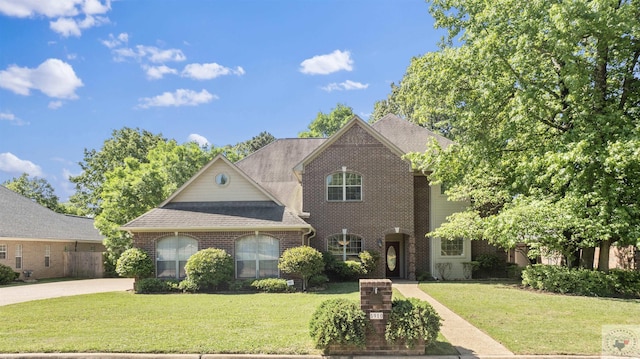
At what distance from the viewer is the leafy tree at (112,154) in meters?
47.8

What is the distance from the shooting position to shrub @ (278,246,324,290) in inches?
655

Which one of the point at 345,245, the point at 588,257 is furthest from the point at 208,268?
the point at 588,257

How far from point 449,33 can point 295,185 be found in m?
11.5

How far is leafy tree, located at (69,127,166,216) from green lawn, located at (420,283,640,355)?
41060 millimetres

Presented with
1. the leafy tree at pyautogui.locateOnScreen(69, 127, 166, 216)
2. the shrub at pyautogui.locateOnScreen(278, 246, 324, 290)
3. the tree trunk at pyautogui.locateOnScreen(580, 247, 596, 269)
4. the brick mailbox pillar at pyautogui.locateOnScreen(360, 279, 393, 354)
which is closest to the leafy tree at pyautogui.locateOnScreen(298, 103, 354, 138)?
the leafy tree at pyautogui.locateOnScreen(69, 127, 166, 216)

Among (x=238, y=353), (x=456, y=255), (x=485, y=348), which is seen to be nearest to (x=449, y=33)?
(x=456, y=255)

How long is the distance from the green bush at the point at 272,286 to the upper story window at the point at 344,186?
556 cm

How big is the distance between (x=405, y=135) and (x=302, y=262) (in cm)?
1085

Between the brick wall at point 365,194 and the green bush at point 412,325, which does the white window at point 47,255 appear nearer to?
the brick wall at point 365,194

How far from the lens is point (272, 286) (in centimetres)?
1680

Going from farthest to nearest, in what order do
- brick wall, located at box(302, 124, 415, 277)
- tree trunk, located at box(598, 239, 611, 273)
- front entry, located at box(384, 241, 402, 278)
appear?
front entry, located at box(384, 241, 402, 278) < brick wall, located at box(302, 124, 415, 277) < tree trunk, located at box(598, 239, 611, 273)

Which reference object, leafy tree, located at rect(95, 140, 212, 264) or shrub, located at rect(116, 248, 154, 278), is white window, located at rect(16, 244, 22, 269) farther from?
shrub, located at rect(116, 248, 154, 278)

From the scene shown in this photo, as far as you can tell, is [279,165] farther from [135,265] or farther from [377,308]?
[377,308]

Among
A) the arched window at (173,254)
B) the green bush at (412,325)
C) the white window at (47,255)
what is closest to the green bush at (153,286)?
the arched window at (173,254)
